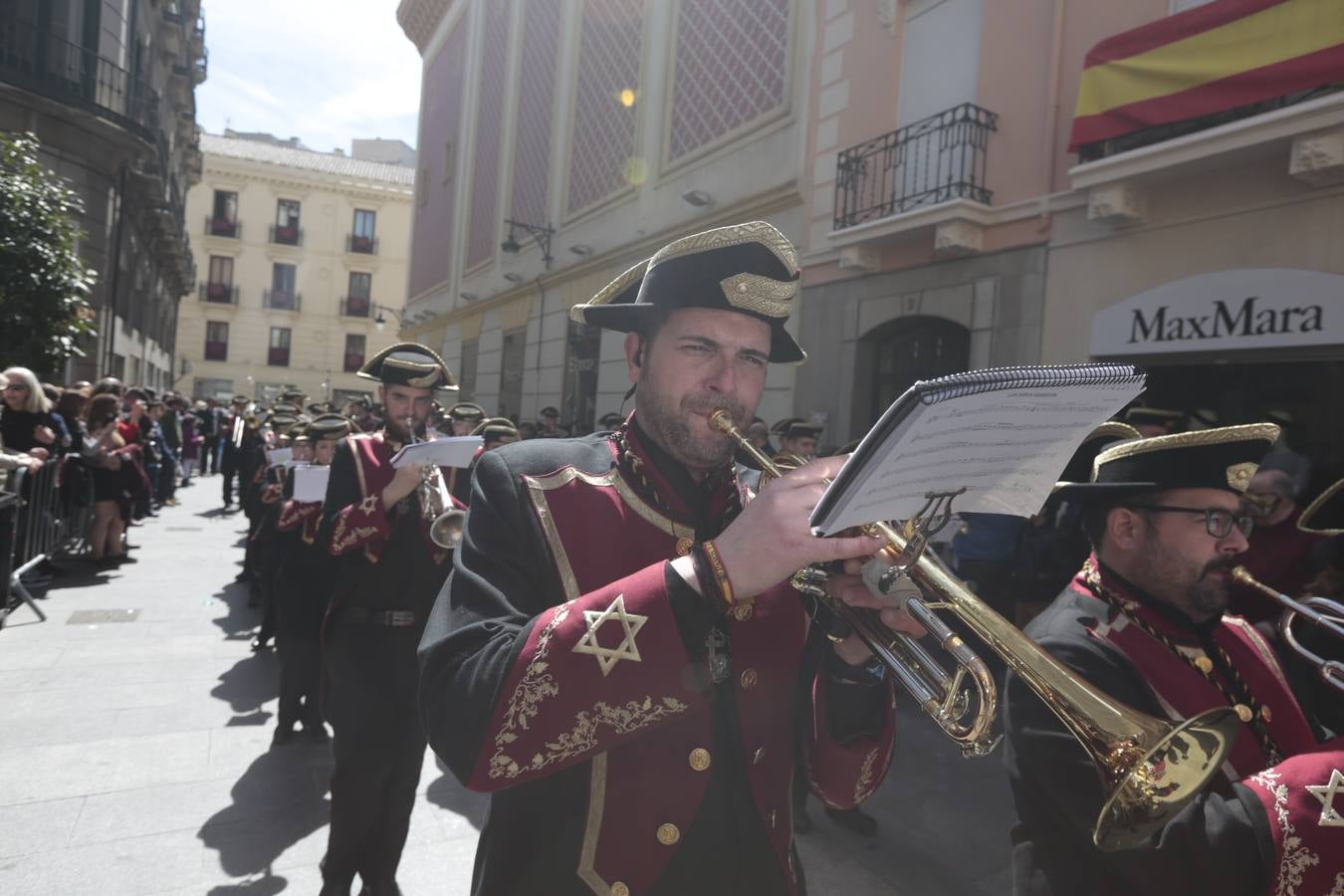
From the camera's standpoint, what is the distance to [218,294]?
150ft

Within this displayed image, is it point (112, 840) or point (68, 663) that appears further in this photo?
point (68, 663)

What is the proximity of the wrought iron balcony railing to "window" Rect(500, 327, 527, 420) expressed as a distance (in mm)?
11634

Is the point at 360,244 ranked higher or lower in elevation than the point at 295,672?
higher

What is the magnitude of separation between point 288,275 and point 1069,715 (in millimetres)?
52045

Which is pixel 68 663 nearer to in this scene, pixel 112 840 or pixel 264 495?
pixel 264 495

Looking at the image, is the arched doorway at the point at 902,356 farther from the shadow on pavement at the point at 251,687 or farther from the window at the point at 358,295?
the window at the point at 358,295

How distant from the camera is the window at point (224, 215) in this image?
1784 inches

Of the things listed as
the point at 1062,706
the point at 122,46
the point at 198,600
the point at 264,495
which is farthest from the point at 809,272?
the point at 122,46

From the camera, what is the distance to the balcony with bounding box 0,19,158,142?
15125 mm

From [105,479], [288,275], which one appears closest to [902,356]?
[105,479]

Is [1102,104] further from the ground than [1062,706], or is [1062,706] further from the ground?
[1102,104]

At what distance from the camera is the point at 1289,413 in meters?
6.85

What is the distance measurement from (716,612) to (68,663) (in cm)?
697

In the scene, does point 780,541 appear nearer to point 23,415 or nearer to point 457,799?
point 457,799
